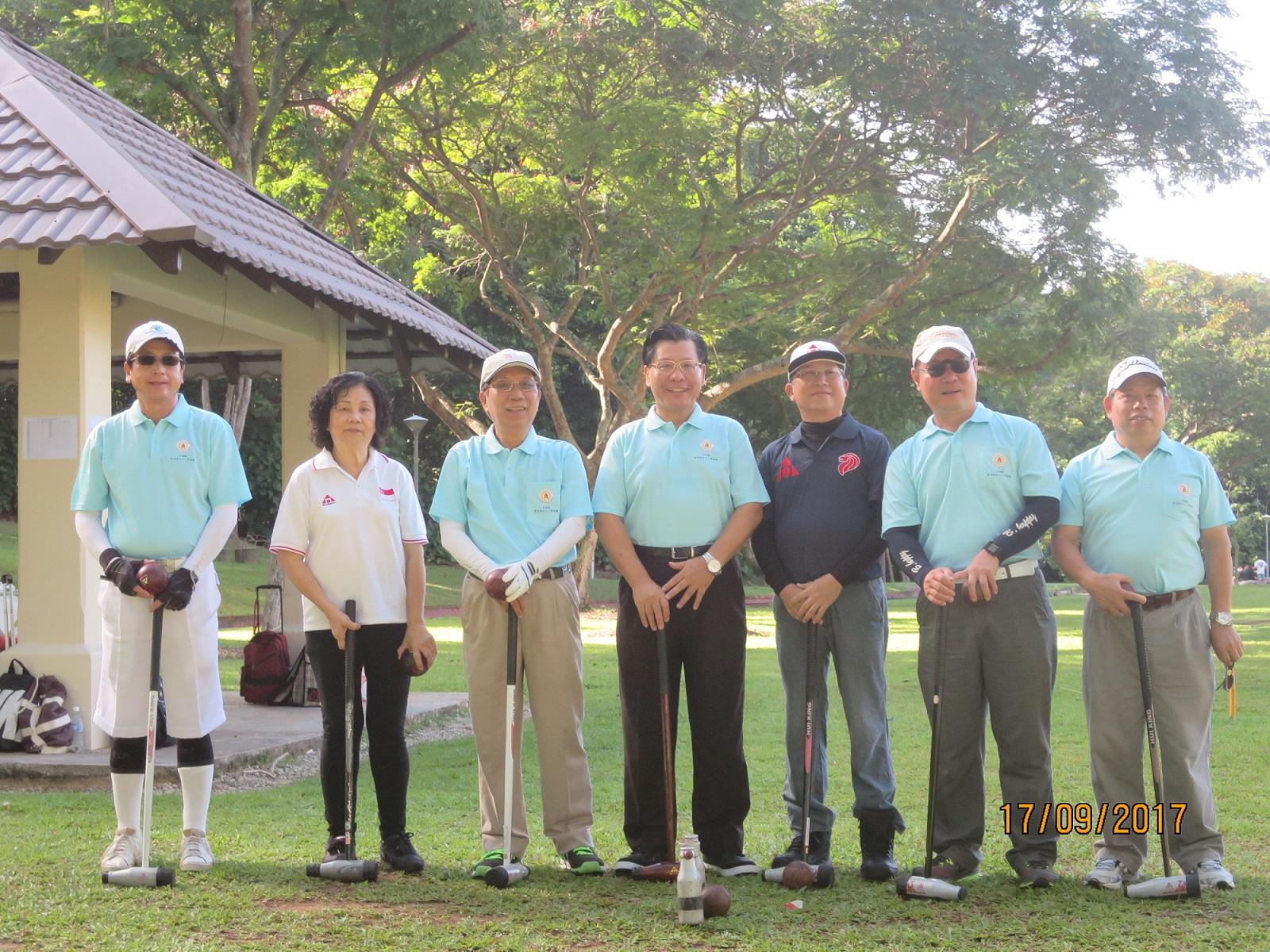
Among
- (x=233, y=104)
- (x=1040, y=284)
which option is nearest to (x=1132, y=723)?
(x=233, y=104)

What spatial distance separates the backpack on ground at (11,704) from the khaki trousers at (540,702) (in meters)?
3.64

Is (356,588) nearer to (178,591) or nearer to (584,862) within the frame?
(178,591)

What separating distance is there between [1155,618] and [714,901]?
1.90 meters

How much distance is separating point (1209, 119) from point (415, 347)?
31.6 feet

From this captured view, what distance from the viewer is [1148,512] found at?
5.04 metres

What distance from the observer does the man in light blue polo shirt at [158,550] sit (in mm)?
5258

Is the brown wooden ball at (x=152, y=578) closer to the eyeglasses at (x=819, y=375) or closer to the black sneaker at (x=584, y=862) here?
the black sneaker at (x=584, y=862)

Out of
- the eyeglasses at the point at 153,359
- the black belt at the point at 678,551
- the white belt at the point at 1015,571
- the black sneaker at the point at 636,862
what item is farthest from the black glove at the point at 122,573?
the white belt at the point at 1015,571

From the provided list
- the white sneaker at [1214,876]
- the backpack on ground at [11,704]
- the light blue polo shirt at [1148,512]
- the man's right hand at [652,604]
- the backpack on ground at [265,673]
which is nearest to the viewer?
the white sneaker at [1214,876]

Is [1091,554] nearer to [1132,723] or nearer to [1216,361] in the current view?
[1132,723]

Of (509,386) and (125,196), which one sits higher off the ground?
(125,196)

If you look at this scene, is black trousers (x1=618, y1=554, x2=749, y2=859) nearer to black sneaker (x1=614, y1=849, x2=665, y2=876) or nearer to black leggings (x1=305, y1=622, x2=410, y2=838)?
black sneaker (x1=614, y1=849, x2=665, y2=876)

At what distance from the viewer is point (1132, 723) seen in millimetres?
5027
